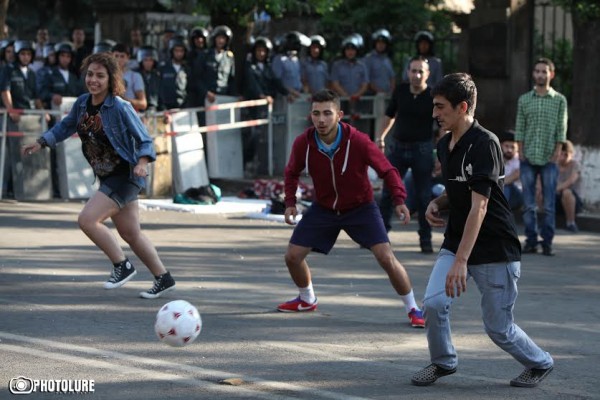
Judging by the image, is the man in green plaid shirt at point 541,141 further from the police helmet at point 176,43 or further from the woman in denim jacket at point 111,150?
the police helmet at point 176,43

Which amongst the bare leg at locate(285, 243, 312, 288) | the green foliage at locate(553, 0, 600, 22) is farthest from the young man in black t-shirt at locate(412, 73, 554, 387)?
the green foliage at locate(553, 0, 600, 22)

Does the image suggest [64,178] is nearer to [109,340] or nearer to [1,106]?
[1,106]

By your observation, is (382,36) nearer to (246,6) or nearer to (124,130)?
(246,6)

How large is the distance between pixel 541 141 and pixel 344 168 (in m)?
4.68

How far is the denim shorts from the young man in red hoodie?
134 centimetres

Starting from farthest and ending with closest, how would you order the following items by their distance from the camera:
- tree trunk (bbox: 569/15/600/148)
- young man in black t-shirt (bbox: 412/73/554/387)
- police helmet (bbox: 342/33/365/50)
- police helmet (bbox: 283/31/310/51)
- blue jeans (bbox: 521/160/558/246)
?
police helmet (bbox: 283/31/310/51)
police helmet (bbox: 342/33/365/50)
tree trunk (bbox: 569/15/600/148)
blue jeans (bbox: 521/160/558/246)
young man in black t-shirt (bbox: 412/73/554/387)

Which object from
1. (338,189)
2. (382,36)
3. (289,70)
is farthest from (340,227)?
(382,36)

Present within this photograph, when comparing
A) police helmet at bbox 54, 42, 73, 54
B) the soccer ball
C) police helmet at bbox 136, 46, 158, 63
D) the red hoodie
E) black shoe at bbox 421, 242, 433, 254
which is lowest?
black shoe at bbox 421, 242, 433, 254

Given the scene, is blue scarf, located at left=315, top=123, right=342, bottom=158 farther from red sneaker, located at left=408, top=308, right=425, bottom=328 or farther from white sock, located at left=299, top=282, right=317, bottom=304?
red sneaker, located at left=408, top=308, right=425, bottom=328

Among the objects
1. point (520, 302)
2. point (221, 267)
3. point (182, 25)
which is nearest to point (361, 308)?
point (520, 302)

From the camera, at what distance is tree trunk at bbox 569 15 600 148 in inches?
639

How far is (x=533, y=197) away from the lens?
13.9 metres

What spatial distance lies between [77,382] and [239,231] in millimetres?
7724

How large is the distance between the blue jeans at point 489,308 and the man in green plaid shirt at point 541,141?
644 centimetres
